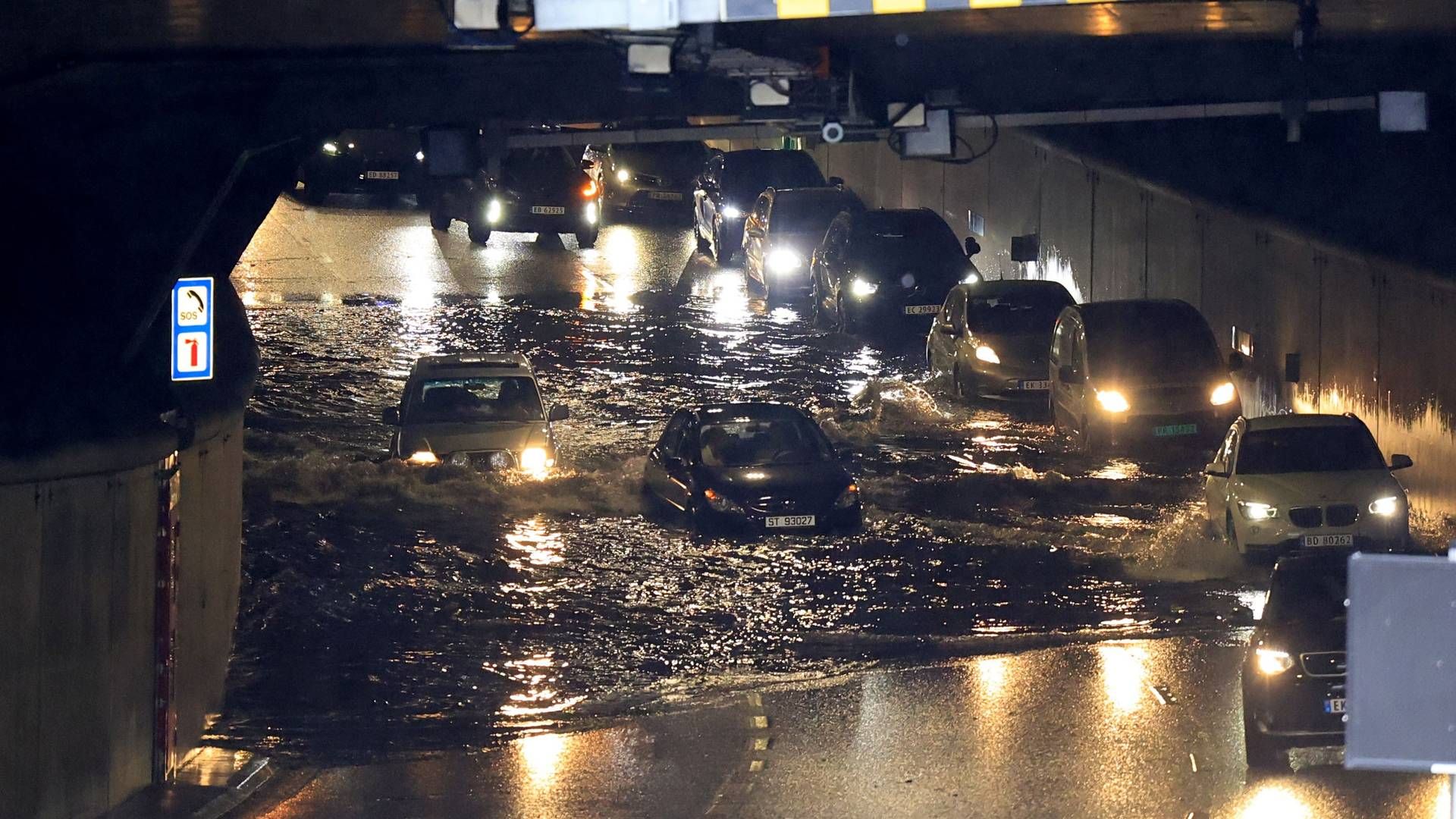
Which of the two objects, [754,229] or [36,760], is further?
[754,229]

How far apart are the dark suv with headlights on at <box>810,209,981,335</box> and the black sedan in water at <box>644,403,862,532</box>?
9.45m

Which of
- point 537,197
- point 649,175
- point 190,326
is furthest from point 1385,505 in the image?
point 649,175

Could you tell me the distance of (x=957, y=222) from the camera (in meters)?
36.5

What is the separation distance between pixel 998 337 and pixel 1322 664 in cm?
1408

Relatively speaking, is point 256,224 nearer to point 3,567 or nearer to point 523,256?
point 3,567

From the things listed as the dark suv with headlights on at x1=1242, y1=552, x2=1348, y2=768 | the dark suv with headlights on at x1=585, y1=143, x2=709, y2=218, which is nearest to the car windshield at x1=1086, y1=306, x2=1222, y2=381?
the dark suv with headlights on at x1=1242, y1=552, x2=1348, y2=768

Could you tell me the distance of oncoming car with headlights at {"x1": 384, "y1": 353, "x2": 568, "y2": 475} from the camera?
784 inches

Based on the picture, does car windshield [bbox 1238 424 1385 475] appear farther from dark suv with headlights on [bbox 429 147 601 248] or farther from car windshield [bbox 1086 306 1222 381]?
dark suv with headlights on [bbox 429 147 601 248]

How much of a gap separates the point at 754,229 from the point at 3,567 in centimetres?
2478

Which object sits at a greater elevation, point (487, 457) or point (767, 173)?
point (767, 173)

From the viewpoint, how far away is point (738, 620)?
15.9 meters

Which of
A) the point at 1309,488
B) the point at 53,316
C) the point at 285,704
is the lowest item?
the point at 285,704

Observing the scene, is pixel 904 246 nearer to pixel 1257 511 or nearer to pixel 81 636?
pixel 1257 511

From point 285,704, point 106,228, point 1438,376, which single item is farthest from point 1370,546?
point 106,228
